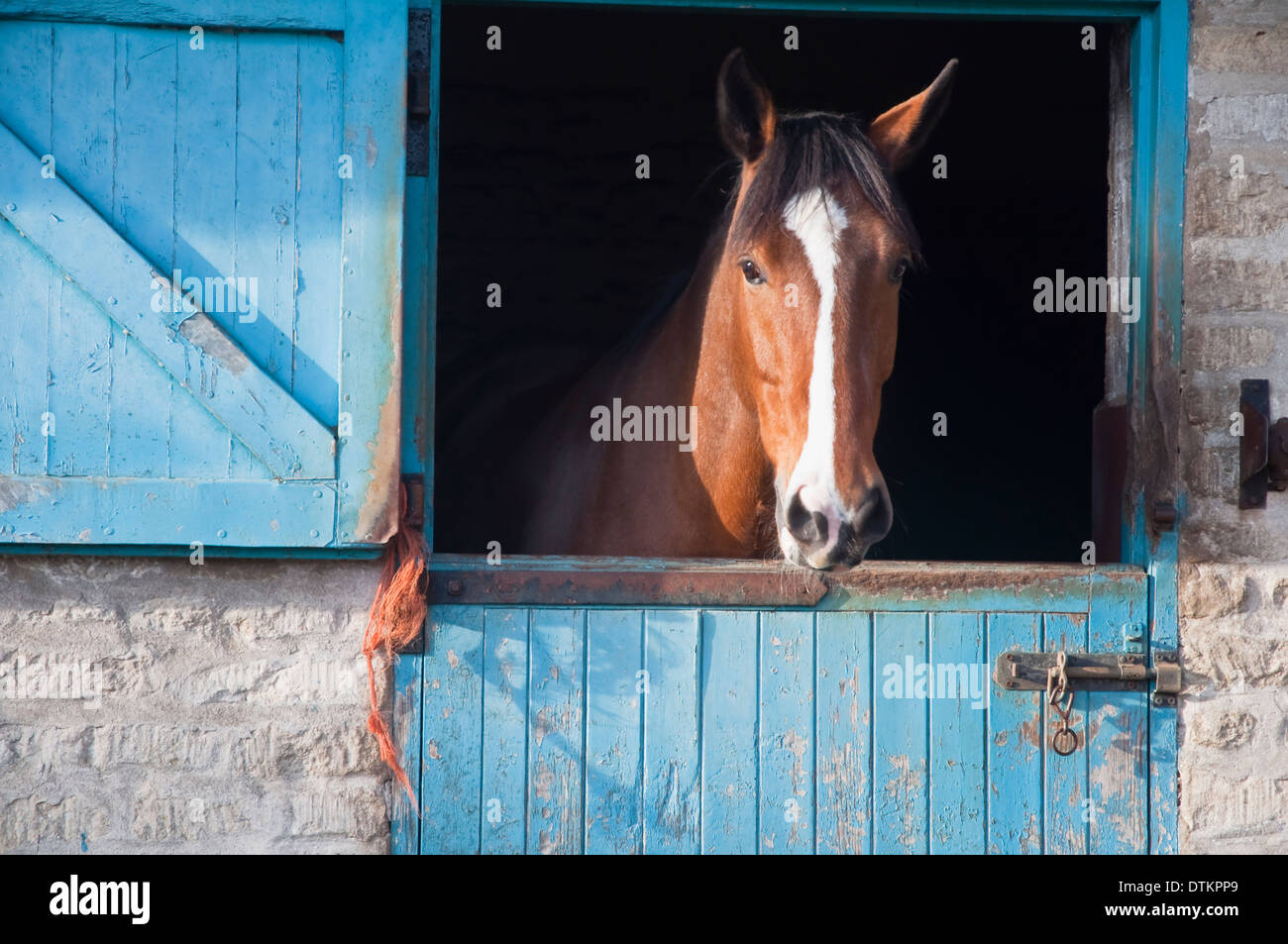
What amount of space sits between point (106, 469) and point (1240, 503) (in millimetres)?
2459

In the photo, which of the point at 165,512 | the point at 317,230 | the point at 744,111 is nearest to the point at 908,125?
the point at 744,111

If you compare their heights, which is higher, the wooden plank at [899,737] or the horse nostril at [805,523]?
the horse nostril at [805,523]

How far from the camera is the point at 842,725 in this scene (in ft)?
8.64

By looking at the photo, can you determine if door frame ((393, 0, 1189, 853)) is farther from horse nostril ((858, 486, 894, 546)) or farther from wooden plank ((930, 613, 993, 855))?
horse nostril ((858, 486, 894, 546))

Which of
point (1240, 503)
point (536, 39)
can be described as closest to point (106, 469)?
point (1240, 503)

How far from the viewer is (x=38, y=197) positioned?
2.48 metres

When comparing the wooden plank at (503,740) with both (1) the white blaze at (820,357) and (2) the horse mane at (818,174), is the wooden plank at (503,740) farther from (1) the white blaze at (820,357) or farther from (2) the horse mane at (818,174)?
(2) the horse mane at (818,174)

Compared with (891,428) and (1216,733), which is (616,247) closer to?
(891,428)

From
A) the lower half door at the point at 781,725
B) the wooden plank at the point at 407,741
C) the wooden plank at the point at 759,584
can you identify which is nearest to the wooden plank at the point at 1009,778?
the lower half door at the point at 781,725

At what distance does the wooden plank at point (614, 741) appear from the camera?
2.61 m

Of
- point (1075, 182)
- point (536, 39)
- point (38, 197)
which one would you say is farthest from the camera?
point (1075, 182)

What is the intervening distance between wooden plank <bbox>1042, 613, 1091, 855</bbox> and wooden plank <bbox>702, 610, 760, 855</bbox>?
65cm

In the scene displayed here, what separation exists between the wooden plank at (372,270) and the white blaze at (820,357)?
0.85 metres

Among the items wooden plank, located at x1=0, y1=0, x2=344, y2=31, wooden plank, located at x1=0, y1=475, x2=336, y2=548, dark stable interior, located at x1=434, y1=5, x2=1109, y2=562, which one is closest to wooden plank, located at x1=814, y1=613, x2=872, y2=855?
wooden plank, located at x1=0, y1=475, x2=336, y2=548
